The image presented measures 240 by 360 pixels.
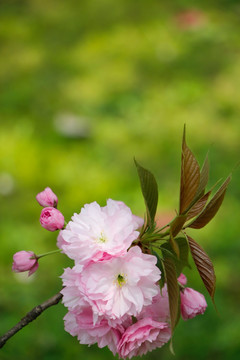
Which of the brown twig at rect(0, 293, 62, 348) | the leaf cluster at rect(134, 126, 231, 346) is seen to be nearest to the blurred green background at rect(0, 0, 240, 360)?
the brown twig at rect(0, 293, 62, 348)

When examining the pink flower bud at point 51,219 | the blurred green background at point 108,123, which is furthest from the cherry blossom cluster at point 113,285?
the blurred green background at point 108,123

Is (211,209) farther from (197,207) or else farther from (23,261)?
(23,261)

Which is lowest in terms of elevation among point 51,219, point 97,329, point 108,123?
point 108,123

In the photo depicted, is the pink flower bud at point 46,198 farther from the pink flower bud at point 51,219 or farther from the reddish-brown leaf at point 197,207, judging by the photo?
the reddish-brown leaf at point 197,207

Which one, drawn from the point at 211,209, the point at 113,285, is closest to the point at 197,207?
the point at 211,209

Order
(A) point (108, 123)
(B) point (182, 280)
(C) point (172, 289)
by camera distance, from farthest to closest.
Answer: (A) point (108, 123) → (B) point (182, 280) → (C) point (172, 289)

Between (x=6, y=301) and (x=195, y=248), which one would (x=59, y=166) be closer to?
(x=6, y=301)

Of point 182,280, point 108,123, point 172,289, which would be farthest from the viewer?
point 108,123
